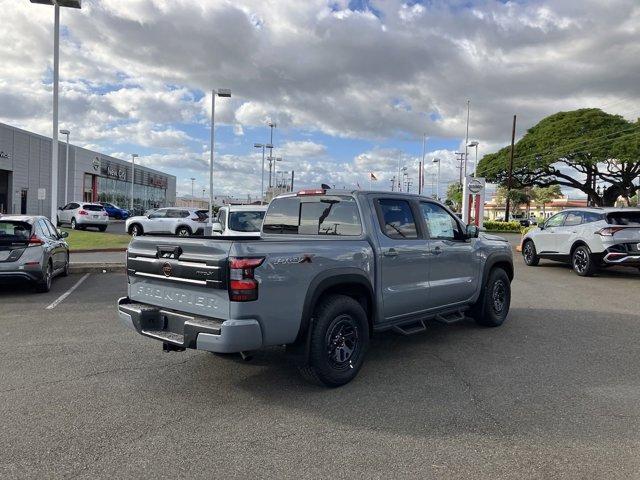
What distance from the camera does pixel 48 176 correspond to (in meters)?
46.9

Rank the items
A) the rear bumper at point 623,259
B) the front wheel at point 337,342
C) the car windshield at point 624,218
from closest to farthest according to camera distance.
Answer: the front wheel at point 337,342 → the rear bumper at point 623,259 → the car windshield at point 624,218

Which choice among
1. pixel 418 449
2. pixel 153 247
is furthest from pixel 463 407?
pixel 153 247

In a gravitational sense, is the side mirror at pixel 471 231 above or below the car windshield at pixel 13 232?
above

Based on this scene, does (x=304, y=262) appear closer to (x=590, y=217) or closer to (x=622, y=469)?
(x=622, y=469)

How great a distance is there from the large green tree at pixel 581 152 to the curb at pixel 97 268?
40250 mm

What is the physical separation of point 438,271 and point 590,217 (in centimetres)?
884

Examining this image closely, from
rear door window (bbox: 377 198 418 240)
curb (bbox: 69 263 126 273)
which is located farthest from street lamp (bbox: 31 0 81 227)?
rear door window (bbox: 377 198 418 240)

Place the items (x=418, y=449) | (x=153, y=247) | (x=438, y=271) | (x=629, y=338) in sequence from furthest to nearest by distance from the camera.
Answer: (x=629, y=338) < (x=438, y=271) < (x=153, y=247) < (x=418, y=449)

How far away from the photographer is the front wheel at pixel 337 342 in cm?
447

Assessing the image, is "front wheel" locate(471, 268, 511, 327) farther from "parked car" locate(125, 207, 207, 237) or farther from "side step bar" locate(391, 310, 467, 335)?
"parked car" locate(125, 207, 207, 237)

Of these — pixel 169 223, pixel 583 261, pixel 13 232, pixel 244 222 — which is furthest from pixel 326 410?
pixel 169 223

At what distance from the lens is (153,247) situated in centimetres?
475

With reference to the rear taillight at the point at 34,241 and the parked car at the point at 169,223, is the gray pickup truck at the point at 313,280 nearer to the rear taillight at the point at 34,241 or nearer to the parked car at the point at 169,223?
the rear taillight at the point at 34,241

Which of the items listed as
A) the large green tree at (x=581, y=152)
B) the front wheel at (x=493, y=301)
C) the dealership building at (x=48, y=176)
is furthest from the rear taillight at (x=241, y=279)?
the large green tree at (x=581, y=152)
